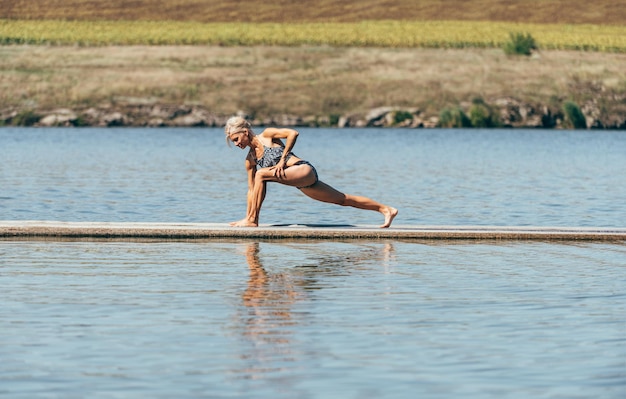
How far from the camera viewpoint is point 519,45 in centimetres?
9594

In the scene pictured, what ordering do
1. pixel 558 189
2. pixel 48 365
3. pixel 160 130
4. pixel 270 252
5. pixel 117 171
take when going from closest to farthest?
pixel 48 365, pixel 270 252, pixel 558 189, pixel 117 171, pixel 160 130

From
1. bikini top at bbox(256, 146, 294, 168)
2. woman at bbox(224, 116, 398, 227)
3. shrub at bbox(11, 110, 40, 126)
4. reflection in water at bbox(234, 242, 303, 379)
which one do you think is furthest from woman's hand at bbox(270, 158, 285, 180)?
shrub at bbox(11, 110, 40, 126)

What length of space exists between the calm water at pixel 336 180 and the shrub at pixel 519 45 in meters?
29.1

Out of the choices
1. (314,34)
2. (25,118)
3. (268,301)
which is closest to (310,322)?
(268,301)

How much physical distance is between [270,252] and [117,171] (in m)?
22.1

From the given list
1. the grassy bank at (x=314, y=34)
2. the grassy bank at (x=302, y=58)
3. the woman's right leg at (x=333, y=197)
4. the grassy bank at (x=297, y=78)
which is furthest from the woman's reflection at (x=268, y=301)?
the grassy bank at (x=314, y=34)

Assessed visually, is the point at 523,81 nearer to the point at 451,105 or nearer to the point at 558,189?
the point at 451,105

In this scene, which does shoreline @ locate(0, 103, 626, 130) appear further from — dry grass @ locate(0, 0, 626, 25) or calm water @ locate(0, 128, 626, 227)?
dry grass @ locate(0, 0, 626, 25)

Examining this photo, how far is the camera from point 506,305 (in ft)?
40.0

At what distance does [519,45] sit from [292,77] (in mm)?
16415

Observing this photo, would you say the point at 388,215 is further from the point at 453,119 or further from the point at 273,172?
the point at 453,119

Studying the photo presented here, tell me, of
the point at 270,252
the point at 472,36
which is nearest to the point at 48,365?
the point at 270,252

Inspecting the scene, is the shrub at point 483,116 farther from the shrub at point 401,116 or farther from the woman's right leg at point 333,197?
the woman's right leg at point 333,197

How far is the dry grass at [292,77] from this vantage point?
85875mm
